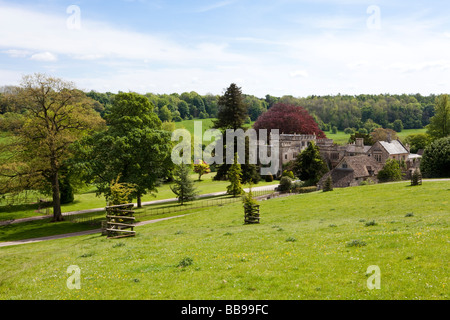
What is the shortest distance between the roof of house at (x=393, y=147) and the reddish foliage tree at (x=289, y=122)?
30.2m

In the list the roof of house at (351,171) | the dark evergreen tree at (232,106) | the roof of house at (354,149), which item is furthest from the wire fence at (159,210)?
the roof of house at (354,149)

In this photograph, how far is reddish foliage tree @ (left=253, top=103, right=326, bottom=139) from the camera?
107 meters

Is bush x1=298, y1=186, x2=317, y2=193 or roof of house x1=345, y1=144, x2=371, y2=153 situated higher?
roof of house x1=345, y1=144, x2=371, y2=153

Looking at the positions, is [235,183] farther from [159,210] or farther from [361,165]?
[361,165]

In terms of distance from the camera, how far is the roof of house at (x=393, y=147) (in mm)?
75956

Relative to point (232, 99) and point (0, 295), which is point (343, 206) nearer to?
point (0, 295)

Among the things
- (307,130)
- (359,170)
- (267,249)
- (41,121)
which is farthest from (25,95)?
(307,130)

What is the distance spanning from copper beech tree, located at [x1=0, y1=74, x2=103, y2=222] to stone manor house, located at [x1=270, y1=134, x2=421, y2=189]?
Answer: 39.8m

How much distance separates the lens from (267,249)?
16.7 m

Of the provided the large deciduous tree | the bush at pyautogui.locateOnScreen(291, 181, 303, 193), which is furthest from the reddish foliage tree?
the bush at pyautogui.locateOnScreen(291, 181, 303, 193)

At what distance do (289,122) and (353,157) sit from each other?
45711 mm

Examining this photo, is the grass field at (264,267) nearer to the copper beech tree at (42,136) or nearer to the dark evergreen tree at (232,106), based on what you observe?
the copper beech tree at (42,136)

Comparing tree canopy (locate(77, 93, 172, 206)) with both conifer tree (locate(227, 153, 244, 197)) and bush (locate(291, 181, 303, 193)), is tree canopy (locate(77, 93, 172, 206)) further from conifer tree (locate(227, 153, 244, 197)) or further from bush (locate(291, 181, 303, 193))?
bush (locate(291, 181, 303, 193))

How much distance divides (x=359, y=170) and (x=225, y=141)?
28.5m
